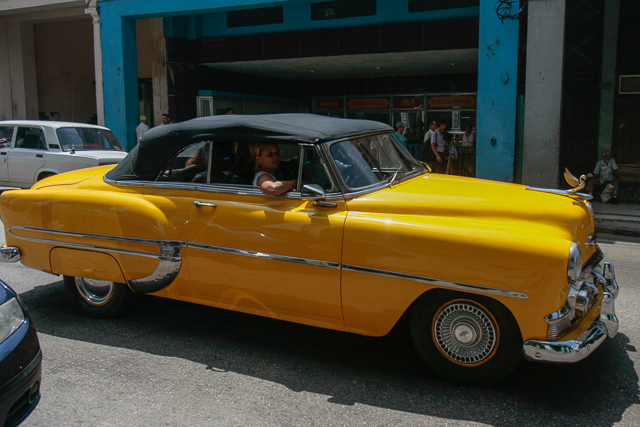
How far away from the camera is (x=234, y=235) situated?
3885mm

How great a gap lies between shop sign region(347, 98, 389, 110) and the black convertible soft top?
1694 cm

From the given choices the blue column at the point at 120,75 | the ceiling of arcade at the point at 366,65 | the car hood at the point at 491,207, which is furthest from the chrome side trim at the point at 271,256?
the blue column at the point at 120,75

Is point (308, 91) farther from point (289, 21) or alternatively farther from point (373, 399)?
point (373, 399)

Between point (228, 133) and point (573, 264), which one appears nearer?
point (573, 264)

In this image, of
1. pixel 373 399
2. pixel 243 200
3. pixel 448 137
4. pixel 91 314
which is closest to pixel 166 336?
pixel 91 314

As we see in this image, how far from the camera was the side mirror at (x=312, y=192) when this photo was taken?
3.62 metres

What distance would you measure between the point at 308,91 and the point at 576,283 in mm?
20268

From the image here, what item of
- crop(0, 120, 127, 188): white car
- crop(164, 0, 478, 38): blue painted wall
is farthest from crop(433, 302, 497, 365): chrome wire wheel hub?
crop(164, 0, 478, 38): blue painted wall

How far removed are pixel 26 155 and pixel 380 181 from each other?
9576 mm

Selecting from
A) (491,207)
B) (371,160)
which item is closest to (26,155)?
(371,160)

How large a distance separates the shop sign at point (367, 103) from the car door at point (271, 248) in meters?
17.7

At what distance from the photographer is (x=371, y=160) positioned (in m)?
4.14

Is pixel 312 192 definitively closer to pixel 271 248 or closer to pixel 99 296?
pixel 271 248

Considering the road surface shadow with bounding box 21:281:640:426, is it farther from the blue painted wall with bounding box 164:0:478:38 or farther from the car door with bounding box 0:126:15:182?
the blue painted wall with bounding box 164:0:478:38
